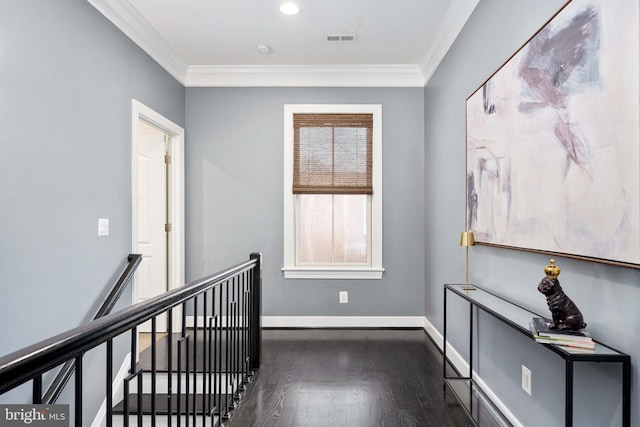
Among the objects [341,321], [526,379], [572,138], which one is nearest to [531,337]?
[526,379]

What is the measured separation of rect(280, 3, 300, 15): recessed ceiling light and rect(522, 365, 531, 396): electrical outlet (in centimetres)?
280

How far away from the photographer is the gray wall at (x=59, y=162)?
1841mm

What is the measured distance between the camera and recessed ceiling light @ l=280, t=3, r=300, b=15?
276 centimetres

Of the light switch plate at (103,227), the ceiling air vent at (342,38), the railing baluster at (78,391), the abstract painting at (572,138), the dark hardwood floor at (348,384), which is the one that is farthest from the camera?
the ceiling air vent at (342,38)

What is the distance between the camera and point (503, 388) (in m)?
2.08

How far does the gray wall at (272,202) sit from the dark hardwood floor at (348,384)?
422 mm

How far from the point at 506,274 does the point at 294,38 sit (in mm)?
2590

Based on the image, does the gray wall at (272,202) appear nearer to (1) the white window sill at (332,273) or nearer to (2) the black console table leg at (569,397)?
(1) the white window sill at (332,273)

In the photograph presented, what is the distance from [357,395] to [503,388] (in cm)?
93

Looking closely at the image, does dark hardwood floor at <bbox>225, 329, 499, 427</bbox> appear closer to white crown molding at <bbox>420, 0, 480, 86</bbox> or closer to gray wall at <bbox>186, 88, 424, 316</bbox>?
gray wall at <bbox>186, 88, 424, 316</bbox>

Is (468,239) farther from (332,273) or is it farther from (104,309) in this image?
(104,309)

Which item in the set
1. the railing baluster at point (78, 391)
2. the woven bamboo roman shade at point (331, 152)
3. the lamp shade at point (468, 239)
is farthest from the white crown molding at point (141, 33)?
the lamp shade at point (468, 239)

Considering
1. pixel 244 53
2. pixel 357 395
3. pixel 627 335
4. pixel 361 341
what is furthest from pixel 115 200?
pixel 627 335

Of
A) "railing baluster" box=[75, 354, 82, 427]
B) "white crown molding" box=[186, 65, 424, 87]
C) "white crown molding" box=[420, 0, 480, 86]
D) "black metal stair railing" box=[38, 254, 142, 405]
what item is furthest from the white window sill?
A: "railing baluster" box=[75, 354, 82, 427]
